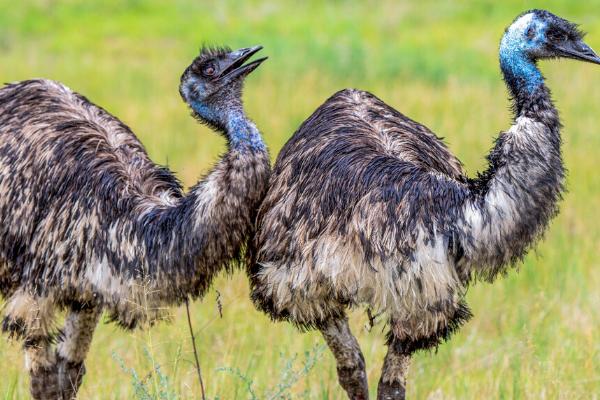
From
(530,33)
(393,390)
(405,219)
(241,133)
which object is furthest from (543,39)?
(393,390)

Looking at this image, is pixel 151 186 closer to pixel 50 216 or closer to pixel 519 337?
pixel 50 216

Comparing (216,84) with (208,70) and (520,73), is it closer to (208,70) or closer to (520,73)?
(208,70)

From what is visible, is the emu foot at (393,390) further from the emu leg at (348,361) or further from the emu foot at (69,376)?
the emu foot at (69,376)

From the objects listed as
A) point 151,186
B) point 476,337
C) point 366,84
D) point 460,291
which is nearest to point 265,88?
point 366,84

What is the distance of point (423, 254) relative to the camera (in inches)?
185

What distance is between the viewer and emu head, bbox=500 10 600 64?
489cm

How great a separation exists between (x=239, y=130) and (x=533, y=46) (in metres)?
1.21

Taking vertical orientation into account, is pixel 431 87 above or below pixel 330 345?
above

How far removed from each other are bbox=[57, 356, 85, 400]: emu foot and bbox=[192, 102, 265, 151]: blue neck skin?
4.38ft

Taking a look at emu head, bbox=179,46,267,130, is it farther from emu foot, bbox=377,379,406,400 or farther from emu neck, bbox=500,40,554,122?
emu foot, bbox=377,379,406,400

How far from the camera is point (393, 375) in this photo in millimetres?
5105

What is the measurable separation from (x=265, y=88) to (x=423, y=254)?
806 cm

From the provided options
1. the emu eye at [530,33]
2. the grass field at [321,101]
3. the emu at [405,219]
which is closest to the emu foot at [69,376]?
the grass field at [321,101]

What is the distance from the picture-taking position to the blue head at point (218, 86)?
17.2 ft
